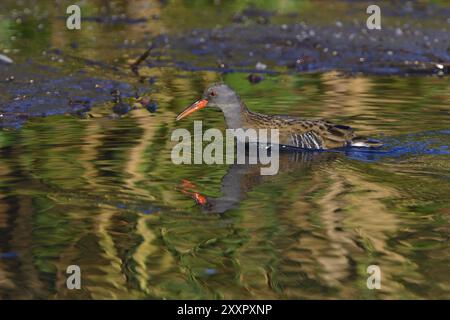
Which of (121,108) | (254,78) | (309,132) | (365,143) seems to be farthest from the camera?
(254,78)

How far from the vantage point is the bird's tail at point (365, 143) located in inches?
347

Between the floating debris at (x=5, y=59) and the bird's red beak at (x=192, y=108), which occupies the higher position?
the floating debris at (x=5, y=59)

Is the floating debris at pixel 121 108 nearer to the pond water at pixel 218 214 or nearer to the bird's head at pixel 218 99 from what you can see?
the pond water at pixel 218 214

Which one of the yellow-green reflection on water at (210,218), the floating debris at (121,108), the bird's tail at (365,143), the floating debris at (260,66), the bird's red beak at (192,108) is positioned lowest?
the yellow-green reflection on water at (210,218)

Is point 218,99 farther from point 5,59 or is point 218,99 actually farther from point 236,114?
point 5,59

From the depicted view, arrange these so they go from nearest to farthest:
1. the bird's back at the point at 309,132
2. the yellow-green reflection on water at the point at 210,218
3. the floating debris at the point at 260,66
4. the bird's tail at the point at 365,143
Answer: the yellow-green reflection on water at the point at 210,218, the bird's tail at the point at 365,143, the bird's back at the point at 309,132, the floating debris at the point at 260,66

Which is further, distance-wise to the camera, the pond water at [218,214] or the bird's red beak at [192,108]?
the bird's red beak at [192,108]

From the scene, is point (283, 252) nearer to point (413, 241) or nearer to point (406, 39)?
point (413, 241)

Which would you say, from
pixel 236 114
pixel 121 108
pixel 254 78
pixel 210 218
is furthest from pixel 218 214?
pixel 254 78

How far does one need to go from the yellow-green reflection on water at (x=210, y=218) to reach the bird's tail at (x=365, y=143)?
21 centimetres

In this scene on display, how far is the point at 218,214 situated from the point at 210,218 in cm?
13

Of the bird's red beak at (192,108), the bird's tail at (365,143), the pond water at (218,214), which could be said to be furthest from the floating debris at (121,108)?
the bird's tail at (365,143)

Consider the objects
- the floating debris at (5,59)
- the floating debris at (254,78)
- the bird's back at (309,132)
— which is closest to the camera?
the bird's back at (309,132)

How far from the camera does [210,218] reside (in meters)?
7.07
